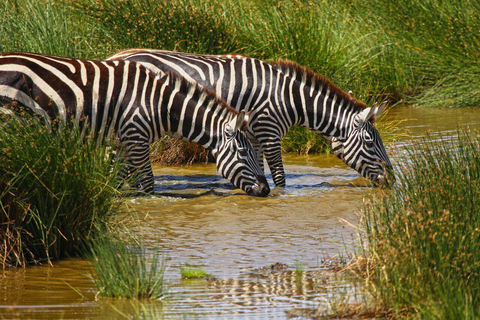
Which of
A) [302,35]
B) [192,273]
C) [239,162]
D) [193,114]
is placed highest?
[302,35]

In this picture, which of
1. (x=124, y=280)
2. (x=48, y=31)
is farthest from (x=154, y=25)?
(x=124, y=280)

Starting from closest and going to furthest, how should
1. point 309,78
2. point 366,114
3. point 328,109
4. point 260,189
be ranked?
point 260,189
point 366,114
point 328,109
point 309,78

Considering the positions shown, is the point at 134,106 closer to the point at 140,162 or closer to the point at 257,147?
the point at 140,162

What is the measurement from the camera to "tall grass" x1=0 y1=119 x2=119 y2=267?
5.41 meters

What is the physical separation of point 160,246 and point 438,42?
30.5ft

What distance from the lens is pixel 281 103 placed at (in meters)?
9.00

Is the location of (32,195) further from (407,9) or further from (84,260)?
(407,9)

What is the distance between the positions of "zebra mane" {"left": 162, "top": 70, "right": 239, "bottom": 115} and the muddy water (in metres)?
1.10

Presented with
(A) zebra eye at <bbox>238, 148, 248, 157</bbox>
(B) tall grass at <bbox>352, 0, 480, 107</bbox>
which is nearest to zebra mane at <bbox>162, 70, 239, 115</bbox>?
(A) zebra eye at <bbox>238, 148, 248, 157</bbox>

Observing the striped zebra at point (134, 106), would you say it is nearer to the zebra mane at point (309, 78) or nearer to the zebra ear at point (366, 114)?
the zebra mane at point (309, 78)

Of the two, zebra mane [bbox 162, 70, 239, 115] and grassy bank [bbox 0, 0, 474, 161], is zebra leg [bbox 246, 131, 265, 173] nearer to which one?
zebra mane [bbox 162, 70, 239, 115]

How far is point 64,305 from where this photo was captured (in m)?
4.64

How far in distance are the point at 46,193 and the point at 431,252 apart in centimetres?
291

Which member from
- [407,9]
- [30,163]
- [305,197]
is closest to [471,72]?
[407,9]
